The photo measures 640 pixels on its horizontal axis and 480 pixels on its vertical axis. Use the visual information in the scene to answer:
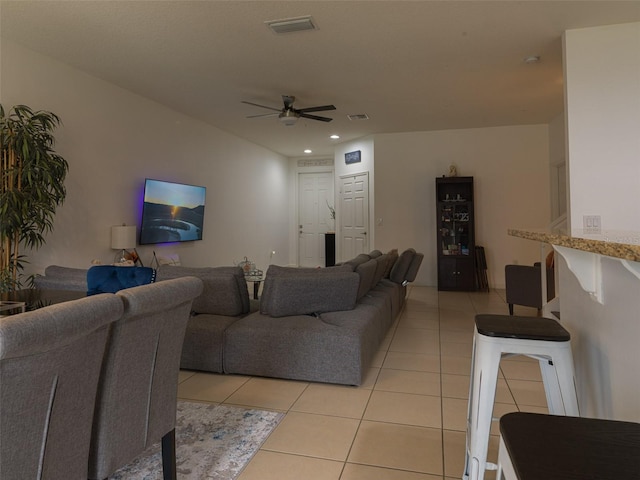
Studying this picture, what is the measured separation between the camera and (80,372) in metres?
1.16

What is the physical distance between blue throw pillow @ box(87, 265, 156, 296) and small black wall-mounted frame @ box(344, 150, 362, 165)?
20.0 ft

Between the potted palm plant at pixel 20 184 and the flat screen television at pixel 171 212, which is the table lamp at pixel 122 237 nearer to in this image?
the flat screen television at pixel 171 212

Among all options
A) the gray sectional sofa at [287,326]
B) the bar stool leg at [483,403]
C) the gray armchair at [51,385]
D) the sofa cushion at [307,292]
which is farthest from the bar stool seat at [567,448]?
the sofa cushion at [307,292]

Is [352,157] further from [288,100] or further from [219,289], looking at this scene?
[219,289]

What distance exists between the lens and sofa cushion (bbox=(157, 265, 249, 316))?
3170mm

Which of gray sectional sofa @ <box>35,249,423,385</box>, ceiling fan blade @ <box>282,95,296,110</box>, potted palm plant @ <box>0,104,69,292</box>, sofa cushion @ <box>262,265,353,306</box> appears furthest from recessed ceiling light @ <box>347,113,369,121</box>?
potted palm plant @ <box>0,104,69,292</box>

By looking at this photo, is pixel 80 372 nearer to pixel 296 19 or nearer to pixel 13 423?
pixel 13 423

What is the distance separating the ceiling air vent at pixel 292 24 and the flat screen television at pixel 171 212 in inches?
106

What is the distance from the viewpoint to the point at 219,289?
320 centimetres

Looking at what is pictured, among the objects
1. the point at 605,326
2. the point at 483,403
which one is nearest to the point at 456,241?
the point at 605,326

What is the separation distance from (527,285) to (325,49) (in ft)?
11.4

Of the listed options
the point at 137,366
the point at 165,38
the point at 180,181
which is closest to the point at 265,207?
the point at 180,181

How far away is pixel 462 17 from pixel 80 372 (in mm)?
3498

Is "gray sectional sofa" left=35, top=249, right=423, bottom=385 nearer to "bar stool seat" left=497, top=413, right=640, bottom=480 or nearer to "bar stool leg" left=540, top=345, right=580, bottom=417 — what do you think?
"bar stool leg" left=540, top=345, right=580, bottom=417
